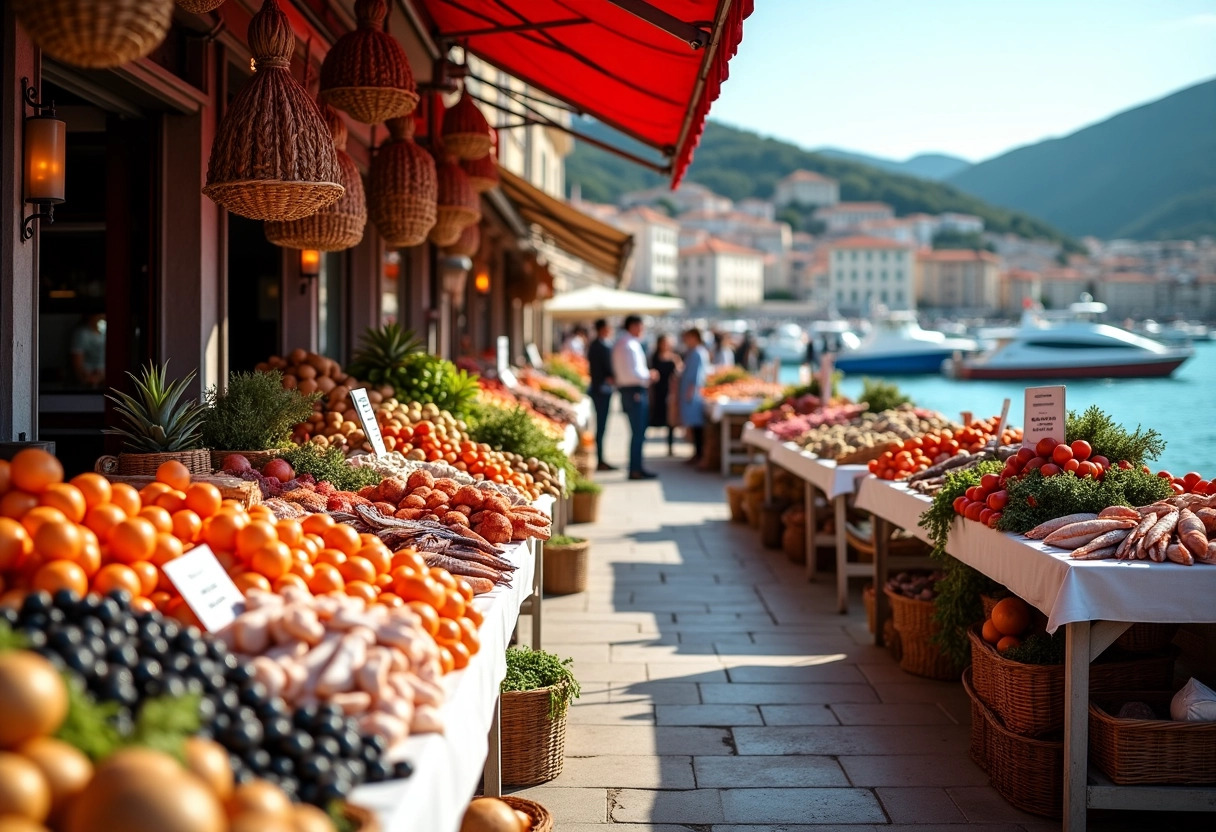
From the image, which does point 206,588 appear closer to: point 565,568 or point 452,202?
point 452,202

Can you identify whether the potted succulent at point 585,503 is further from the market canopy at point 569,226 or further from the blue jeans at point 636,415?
the market canopy at point 569,226

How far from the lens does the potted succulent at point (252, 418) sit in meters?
4.47

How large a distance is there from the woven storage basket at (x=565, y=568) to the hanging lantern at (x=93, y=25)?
17.3 feet

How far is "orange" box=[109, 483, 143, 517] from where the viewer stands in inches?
97.7

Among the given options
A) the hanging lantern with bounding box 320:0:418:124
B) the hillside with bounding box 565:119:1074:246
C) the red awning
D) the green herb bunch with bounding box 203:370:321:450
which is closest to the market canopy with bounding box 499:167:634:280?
the red awning

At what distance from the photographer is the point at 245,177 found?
3568 mm

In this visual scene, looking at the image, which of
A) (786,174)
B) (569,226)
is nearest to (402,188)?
Result: (569,226)

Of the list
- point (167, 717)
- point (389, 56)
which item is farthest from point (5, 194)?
point (167, 717)

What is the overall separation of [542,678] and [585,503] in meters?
5.87

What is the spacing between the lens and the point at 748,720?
4781mm

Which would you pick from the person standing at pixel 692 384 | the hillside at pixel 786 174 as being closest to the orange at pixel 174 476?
the person standing at pixel 692 384

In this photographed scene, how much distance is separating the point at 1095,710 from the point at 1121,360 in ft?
168

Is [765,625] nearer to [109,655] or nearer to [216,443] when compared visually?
[216,443]

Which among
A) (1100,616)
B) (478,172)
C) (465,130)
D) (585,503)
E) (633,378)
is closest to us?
(1100,616)
